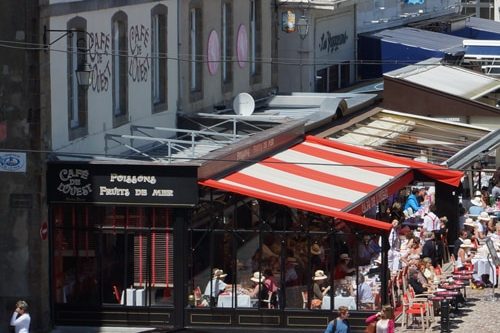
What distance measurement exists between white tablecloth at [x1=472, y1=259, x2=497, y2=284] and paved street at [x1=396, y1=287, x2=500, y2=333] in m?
0.31

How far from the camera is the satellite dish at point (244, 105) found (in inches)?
1467

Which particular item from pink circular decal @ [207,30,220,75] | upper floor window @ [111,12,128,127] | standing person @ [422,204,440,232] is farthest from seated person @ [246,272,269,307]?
pink circular decal @ [207,30,220,75]

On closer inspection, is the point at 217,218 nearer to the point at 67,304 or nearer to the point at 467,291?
the point at 67,304

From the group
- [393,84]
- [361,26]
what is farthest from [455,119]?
[361,26]

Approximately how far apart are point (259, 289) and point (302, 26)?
16.5 m

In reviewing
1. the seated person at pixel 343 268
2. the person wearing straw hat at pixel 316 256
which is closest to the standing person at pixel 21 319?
the person wearing straw hat at pixel 316 256

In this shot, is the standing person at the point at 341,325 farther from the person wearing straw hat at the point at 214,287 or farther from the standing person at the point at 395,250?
the standing person at the point at 395,250

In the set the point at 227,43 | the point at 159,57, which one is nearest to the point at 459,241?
the point at 159,57

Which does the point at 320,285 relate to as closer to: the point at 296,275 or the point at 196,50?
the point at 296,275

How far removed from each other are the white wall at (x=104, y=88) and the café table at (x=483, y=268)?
6830 mm

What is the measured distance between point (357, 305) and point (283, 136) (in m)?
5.98

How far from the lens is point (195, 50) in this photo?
36.9 meters

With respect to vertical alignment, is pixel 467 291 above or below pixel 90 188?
below

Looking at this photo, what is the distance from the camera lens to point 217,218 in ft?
95.8
